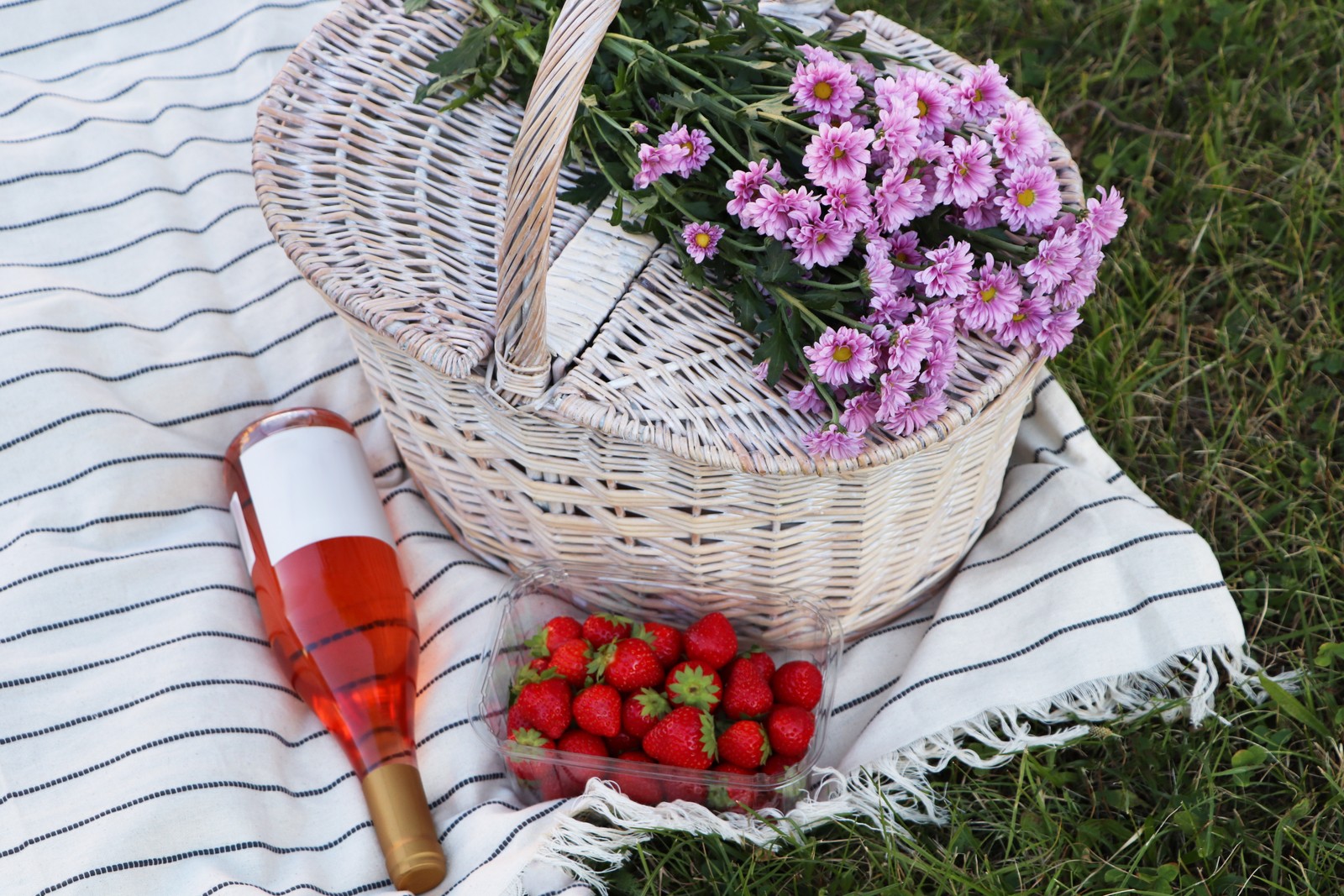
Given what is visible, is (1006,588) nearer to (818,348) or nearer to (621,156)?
(818,348)

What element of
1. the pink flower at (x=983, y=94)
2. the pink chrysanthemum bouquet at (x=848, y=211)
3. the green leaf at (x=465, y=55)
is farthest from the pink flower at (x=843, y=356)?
the green leaf at (x=465, y=55)

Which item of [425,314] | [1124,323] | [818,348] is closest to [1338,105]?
[1124,323]

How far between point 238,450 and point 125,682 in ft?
0.83

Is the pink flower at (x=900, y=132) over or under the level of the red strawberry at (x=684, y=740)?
over

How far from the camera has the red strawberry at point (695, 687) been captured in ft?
3.27

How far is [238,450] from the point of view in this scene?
3.88ft

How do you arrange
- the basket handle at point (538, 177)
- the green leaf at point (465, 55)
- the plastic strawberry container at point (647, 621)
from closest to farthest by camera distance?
the basket handle at point (538, 177), the plastic strawberry container at point (647, 621), the green leaf at point (465, 55)

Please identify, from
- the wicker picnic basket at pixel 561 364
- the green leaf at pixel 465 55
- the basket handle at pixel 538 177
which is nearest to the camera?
the basket handle at pixel 538 177

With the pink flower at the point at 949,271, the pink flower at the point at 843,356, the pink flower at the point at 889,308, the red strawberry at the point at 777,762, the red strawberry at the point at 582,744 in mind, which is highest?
the pink flower at the point at 949,271

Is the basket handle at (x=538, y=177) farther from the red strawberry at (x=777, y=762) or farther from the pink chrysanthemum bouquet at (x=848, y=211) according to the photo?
the red strawberry at (x=777, y=762)

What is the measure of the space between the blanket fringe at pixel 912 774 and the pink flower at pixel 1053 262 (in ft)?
1.31

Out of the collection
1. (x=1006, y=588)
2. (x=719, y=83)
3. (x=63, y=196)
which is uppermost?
(x=719, y=83)

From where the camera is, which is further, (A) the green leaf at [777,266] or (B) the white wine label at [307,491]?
(B) the white wine label at [307,491]

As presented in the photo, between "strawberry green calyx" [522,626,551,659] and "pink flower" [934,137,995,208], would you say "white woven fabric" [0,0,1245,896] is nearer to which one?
"strawberry green calyx" [522,626,551,659]
